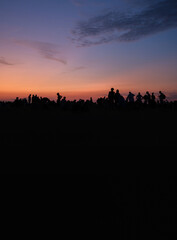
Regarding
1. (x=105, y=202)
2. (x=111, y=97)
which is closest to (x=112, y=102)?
(x=111, y=97)

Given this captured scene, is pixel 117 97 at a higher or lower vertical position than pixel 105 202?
higher

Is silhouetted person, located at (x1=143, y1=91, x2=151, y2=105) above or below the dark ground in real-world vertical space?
above

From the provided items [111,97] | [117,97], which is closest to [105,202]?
[111,97]

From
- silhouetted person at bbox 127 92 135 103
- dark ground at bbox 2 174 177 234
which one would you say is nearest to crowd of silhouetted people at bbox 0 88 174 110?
silhouetted person at bbox 127 92 135 103

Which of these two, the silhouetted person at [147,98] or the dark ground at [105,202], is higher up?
the silhouetted person at [147,98]

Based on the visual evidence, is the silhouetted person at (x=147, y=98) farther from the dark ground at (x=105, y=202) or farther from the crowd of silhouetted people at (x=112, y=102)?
the dark ground at (x=105, y=202)

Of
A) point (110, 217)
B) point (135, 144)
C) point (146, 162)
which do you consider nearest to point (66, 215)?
point (110, 217)

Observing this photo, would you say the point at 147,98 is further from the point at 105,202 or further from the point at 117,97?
the point at 105,202

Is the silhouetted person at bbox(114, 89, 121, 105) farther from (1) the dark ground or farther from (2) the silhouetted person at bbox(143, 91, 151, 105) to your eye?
(1) the dark ground

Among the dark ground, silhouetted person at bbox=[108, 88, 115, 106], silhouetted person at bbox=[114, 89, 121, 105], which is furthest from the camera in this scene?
silhouetted person at bbox=[114, 89, 121, 105]

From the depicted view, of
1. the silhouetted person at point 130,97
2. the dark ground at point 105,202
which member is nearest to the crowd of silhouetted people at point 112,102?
the silhouetted person at point 130,97

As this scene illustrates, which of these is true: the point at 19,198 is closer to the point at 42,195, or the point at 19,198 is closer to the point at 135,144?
the point at 42,195

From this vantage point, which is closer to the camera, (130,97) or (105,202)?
(105,202)

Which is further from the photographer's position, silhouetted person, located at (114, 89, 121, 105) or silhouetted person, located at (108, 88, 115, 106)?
silhouetted person, located at (114, 89, 121, 105)
